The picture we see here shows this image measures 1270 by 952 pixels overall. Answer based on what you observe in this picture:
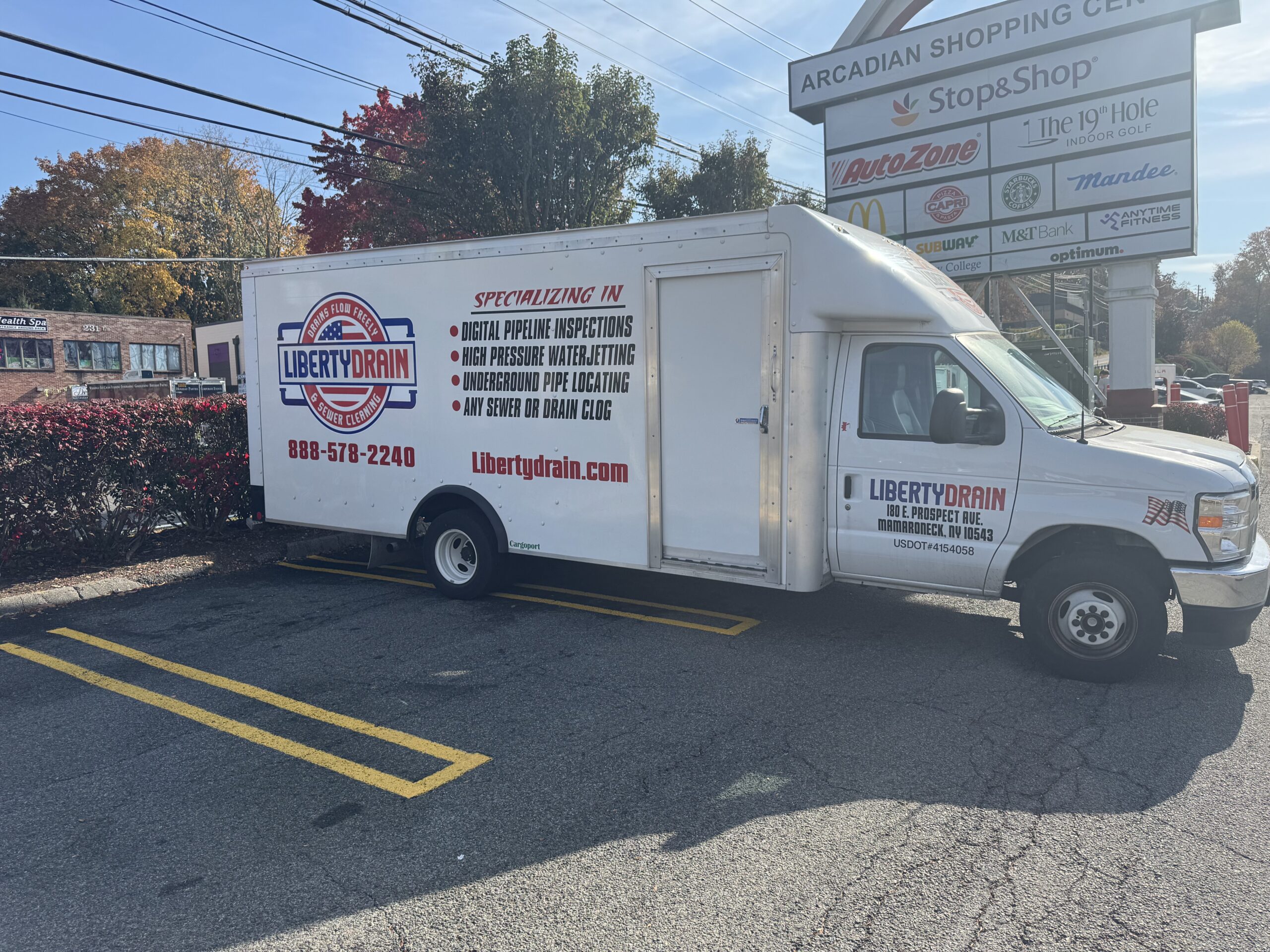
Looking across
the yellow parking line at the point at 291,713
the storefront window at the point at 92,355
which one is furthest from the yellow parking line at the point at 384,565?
the storefront window at the point at 92,355

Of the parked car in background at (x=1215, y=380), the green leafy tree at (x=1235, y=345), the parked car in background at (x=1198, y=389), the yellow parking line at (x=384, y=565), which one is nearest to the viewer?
the yellow parking line at (x=384, y=565)

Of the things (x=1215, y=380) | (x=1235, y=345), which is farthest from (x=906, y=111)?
(x=1235, y=345)

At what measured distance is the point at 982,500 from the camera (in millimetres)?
5773

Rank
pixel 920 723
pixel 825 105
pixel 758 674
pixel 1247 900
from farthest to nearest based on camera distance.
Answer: pixel 825 105, pixel 758 674, pixel 920 723, pixel 1247 900

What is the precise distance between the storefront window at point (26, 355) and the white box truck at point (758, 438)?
42.4 meters

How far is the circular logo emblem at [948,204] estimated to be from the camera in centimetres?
1383

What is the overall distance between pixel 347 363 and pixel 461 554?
2.09m

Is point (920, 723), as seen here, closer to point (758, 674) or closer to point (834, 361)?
point (758, 674)

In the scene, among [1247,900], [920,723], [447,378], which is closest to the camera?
[1247,900]

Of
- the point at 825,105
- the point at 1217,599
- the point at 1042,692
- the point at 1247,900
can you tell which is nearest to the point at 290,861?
the point at 1247,900

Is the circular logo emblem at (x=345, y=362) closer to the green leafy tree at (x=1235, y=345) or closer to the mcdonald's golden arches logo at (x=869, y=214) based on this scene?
the mcdonald's golden arches logo at (x=869, y=214)

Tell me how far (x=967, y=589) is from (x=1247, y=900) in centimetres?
270

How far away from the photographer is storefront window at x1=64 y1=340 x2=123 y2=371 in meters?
44.4

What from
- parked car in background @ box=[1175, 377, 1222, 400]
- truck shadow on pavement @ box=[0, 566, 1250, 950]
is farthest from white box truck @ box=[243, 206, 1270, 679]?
parked car in background @ box=[1175, 377, 1222, 400]
